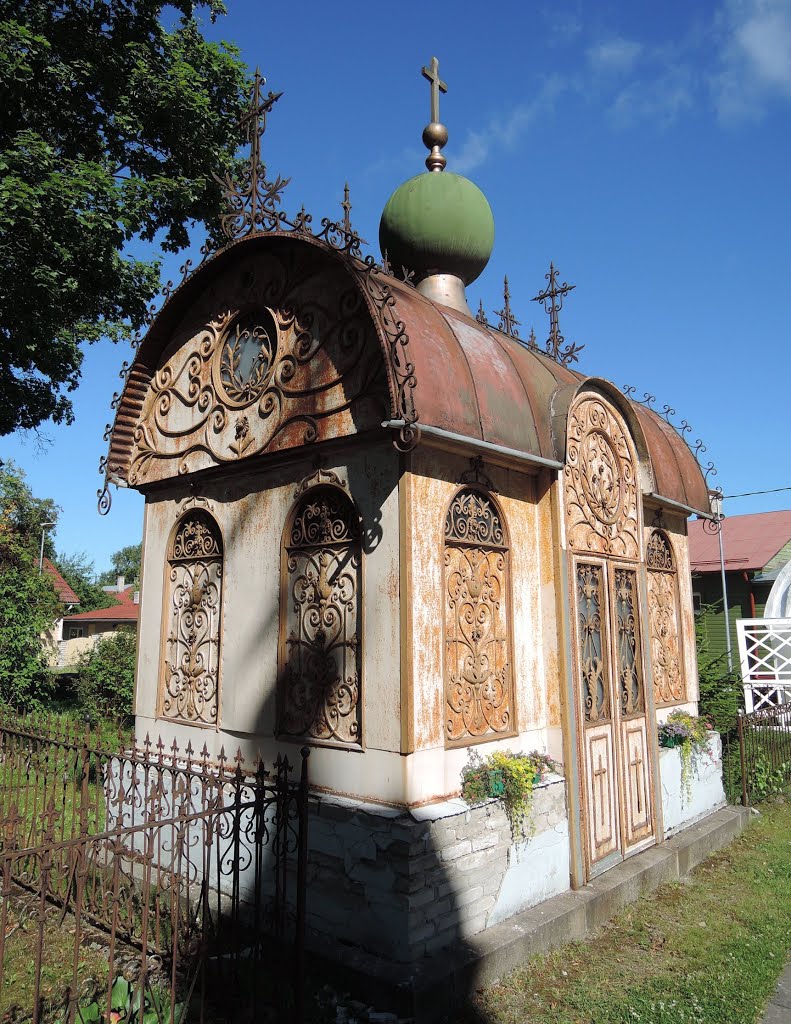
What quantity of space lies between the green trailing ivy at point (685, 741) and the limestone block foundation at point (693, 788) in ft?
0.15

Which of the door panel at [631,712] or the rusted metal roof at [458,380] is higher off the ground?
the rusted metal roof at [458,380]

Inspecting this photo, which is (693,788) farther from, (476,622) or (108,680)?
(108,680)

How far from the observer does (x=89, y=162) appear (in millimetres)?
10867

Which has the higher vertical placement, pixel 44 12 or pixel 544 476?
pixel 44 12

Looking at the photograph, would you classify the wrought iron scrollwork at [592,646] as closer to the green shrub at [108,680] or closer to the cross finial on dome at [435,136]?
the cross finial on dome at [435,136]

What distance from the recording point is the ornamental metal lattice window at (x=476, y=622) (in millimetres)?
5297

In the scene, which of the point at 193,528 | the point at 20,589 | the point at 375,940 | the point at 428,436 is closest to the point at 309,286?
the point at 428,436

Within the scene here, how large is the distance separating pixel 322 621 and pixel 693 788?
4.95 metres

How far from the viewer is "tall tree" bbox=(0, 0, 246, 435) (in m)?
10.1

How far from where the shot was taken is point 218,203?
46.4ft

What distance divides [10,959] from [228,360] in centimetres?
480

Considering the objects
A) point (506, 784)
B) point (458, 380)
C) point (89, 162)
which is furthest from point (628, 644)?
point (89, 162)

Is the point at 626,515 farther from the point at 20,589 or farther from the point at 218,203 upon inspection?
the point at 20,589

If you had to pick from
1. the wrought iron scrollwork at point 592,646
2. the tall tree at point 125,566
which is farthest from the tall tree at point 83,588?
the wrought iron scrollwork at point 592,646
